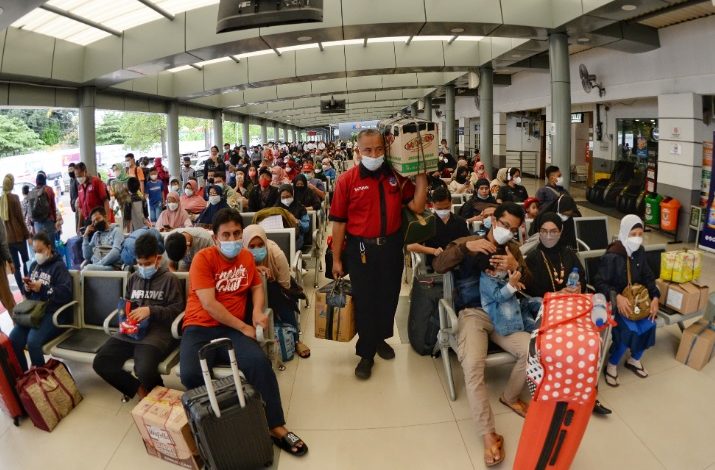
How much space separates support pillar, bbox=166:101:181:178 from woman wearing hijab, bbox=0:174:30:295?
947 cm

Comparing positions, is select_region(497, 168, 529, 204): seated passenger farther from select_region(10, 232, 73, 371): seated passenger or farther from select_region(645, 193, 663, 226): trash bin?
select_region(10, 232, 73, 371): seated passenger

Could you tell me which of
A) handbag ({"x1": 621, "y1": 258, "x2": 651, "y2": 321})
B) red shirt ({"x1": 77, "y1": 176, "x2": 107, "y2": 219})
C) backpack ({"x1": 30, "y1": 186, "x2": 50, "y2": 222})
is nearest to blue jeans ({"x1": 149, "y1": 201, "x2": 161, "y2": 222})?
red shirt ({"x1": 77, "y1": 176, "x2": 107, "y2": 219})

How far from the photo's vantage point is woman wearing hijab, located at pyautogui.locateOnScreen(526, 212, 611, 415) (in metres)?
3.58

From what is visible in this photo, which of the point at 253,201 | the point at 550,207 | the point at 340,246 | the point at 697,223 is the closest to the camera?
the point at 340,246

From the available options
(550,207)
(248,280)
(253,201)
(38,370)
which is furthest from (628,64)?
(38,370)

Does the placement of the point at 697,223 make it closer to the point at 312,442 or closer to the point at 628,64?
the point at 628,64

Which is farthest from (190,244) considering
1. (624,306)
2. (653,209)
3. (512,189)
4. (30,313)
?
(653,209)

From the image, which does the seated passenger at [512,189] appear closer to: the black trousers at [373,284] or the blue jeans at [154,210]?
the black trousers at [373,284]

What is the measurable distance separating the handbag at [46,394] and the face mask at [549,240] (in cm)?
384

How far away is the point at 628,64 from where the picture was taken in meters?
11.1

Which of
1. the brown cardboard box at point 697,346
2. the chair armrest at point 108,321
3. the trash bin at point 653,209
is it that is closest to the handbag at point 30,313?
the chair armrest at point 108,321

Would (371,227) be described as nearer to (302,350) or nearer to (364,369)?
(364,369)

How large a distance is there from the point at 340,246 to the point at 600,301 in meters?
1.97

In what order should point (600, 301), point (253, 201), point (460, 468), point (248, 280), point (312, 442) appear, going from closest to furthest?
point (600, 301), point (460, 468), point (312, 442), point (248, 280), point (253, 201)
